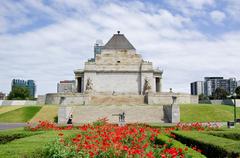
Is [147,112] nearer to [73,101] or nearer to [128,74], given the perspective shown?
[73,101]

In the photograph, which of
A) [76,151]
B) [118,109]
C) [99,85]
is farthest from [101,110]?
[76,151]

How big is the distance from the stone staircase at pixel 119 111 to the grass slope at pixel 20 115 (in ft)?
21.4

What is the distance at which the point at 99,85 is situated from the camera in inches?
2554

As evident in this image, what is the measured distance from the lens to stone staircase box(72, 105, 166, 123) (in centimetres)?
3995

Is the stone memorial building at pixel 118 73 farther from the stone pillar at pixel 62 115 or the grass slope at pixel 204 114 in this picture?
the stone pillar at pixel 62 115

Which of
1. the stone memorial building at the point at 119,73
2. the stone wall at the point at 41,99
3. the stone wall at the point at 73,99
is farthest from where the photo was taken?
the stone memorial building at the point at 119,73

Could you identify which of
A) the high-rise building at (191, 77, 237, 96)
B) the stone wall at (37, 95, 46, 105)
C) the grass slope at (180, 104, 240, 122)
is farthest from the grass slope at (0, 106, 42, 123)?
the high-rise building at (191, 77, 237, 96)

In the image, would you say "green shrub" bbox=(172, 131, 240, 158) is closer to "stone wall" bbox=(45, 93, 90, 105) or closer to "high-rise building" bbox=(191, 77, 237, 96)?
"stone wall" bbox=(45, 93, 90, 105)

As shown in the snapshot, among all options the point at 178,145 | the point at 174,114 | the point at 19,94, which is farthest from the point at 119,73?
the point at 178,145

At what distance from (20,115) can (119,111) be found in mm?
14809

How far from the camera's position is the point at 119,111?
43250 mm

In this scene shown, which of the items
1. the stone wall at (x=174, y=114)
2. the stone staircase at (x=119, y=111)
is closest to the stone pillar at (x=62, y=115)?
the stone staircase at (x=119, y=111)

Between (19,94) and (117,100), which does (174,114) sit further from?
(19,94)

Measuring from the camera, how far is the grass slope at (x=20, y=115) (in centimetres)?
4087
